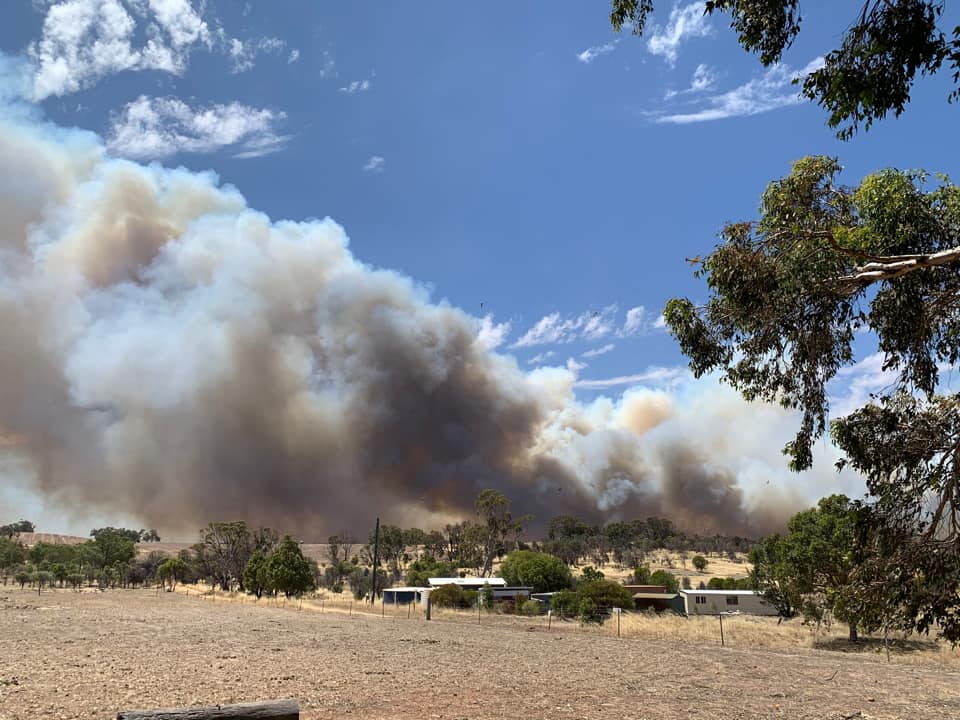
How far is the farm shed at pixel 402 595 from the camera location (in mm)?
65625

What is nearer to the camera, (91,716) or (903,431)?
(903,431)

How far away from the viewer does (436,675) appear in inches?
846

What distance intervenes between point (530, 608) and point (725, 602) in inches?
745

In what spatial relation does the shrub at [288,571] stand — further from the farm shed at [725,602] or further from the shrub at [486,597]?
the farm shed at [725,602]

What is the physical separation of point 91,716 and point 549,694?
1062 cm

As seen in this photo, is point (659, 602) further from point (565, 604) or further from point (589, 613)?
point (589, 613)

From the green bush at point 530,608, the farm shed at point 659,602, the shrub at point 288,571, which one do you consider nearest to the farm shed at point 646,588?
the farm shed at point 659,602

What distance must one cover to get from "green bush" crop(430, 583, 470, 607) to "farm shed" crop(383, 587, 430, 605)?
2998 mm

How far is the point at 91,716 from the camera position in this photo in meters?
13.7

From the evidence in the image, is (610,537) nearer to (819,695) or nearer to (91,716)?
(819,695)

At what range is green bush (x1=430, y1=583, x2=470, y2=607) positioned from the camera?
199 ft

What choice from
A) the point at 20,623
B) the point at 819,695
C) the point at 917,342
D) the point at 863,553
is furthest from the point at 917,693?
the point at 20,623

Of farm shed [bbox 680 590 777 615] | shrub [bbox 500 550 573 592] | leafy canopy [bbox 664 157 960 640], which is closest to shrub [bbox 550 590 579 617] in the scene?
farm shed [bbox 680 590 777 615]

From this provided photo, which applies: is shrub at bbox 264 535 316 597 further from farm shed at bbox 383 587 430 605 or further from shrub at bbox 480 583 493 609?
shrub at bbox 480 583 493 609
